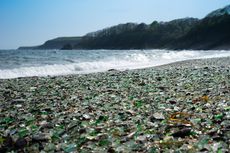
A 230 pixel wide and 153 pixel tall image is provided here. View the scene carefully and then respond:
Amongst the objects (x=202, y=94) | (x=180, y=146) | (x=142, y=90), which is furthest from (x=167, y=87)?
(x=180, y=146)

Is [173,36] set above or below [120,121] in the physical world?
above

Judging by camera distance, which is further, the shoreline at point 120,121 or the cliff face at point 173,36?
the cliff face at point 173,36

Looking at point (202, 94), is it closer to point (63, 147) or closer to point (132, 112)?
point (132, 112)

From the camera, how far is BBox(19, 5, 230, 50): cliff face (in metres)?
101

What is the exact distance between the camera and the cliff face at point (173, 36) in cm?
10056

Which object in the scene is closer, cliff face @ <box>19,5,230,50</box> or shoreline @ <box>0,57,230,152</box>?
shoreline @ <box>0,57,230,152</box>

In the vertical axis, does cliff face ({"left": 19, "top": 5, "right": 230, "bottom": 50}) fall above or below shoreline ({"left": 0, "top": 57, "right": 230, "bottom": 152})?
above

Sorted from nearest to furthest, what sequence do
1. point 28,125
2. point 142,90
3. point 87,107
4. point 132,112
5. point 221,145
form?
point 221,145
point 28,125
point 132,112
point 87,107
point 142,90

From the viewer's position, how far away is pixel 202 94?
9930 mm

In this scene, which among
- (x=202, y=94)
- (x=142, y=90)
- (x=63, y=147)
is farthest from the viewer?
(x=142, y=90)

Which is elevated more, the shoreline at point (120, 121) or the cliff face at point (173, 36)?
the cliff face at point (173, 36)

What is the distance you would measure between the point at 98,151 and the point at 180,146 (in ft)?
3.86

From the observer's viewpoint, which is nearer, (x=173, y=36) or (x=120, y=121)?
(x=120, y=121)

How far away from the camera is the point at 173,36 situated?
5022 inches
